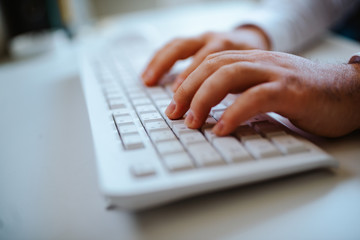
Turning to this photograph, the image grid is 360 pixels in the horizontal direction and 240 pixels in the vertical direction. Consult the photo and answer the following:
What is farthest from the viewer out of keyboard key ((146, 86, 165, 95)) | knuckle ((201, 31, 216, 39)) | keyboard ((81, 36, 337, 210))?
knuckle ((201, 31, 216, 39))

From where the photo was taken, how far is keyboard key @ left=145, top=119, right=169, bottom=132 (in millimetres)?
357

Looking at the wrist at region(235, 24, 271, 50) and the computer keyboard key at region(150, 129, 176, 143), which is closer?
the computer keyboard key at region(150, 129, 176, 143)

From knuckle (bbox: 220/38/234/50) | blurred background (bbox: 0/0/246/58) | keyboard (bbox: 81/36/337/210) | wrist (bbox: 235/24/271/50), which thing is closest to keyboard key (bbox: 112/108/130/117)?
keyboard (bbox: 81/36/337/210)

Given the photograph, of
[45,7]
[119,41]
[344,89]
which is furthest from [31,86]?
[344,89]

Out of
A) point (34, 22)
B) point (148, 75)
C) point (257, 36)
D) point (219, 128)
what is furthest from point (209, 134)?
point (34, 22)

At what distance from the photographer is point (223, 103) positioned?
434 mm

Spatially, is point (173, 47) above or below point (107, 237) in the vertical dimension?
above

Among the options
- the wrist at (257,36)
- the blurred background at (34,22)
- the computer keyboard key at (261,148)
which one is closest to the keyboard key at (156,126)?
the computer keyboard key at (261,148)

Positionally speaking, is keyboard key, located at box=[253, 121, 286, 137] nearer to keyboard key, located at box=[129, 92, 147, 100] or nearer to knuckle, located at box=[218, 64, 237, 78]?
knuckle, located at box=[218, 64, 237, 78]

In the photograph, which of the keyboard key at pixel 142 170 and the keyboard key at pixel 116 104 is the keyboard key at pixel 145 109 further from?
the keyboard key at pixel 142 170

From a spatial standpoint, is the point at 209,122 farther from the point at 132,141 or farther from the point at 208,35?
the point at 208,35

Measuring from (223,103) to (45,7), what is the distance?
80 cm

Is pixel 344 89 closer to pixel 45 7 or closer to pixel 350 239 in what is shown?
pixel 350 239

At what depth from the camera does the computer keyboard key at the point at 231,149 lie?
11.5 inches
